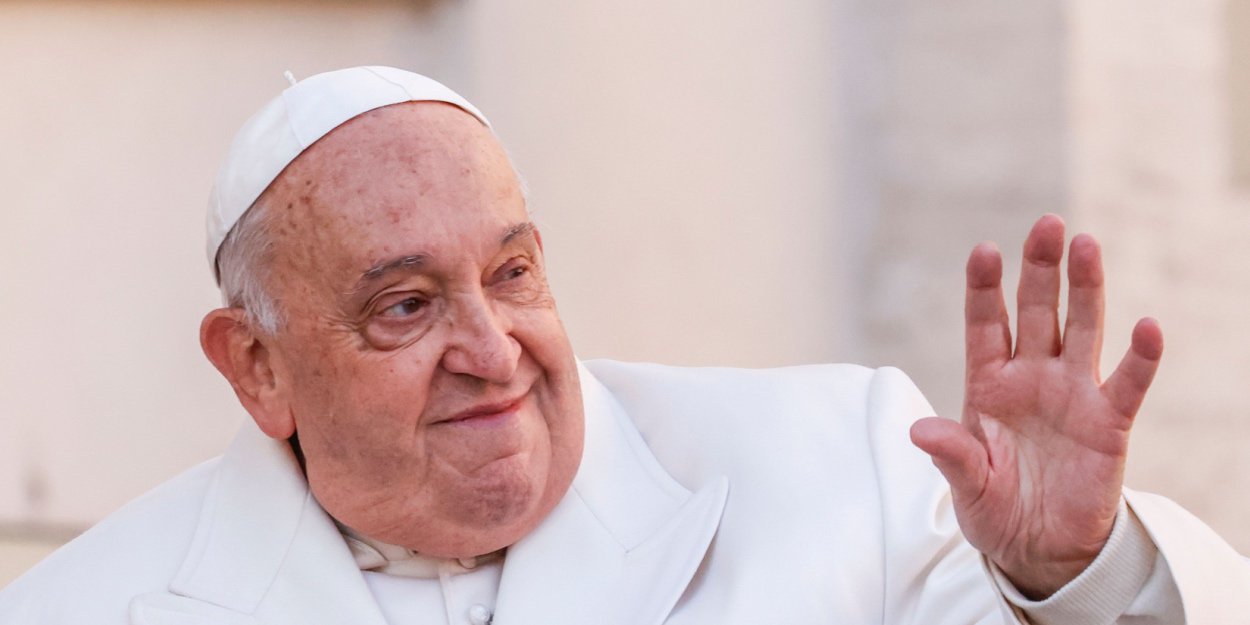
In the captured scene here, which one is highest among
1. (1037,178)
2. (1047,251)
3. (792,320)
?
(1047,251)

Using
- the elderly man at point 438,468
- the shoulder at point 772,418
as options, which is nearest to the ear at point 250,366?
the elderly man at point 438,468

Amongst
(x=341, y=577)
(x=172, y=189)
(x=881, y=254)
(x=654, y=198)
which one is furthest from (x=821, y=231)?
(x=341, y=577)

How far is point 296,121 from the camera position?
9.29 feet

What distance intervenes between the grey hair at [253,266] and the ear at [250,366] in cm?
4

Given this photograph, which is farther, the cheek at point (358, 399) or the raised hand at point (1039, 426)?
the cheek at point (358, 399)

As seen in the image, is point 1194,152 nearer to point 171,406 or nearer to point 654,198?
point 654,198

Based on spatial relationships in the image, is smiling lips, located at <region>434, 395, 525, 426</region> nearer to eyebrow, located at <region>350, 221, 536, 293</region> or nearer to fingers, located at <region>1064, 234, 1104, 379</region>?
eyebrow, located at <region>350, 221, 536, 293</region>

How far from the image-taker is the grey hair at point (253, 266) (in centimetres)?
281

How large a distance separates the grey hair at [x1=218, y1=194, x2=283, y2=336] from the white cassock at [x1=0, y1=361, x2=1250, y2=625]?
0.97 feet

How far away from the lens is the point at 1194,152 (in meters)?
4.51

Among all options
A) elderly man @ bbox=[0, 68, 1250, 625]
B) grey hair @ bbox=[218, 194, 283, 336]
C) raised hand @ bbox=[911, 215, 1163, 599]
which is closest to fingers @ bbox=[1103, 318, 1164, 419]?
raised hand @ bbox=[911, 215, 1163, 599]

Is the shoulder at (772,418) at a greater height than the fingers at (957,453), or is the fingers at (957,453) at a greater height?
the fingers at (957,453)

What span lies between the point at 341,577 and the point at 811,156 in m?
2.47

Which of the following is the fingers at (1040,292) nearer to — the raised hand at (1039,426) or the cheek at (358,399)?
the raised hand at (1039,426)
